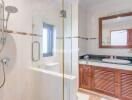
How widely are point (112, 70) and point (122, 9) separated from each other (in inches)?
57.2

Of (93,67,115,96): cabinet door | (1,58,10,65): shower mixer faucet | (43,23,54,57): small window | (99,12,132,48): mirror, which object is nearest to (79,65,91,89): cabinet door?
(93,67,115,96): cabinet door

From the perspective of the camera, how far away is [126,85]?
2.37m

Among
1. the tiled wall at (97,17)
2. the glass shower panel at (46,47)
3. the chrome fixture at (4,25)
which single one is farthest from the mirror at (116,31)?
the chrome fixture at (4,25)

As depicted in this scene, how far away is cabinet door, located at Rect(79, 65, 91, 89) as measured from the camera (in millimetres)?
2998

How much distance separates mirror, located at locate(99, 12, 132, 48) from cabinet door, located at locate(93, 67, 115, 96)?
75 centimetres

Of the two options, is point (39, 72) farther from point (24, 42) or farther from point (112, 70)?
point (112, 70)

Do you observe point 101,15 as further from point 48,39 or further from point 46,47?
point 46,47

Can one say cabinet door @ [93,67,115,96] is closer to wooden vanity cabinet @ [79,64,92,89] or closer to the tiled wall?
wooden vanity cabinet @ [79,64,92,89]

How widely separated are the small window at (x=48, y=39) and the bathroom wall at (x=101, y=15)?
5.02 feet

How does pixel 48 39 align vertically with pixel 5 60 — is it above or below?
above

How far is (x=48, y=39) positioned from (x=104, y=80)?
1486 millimetres

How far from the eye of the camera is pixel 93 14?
11.4 ft

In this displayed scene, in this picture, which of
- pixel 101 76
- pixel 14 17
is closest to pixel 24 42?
pixel 14 17

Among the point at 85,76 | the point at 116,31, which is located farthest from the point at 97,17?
the point at 85,76
